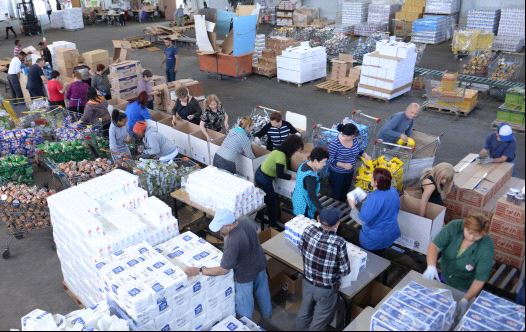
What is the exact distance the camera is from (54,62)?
1584cm

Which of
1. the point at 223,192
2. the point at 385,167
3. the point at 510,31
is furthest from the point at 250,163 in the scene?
the point at 510,31

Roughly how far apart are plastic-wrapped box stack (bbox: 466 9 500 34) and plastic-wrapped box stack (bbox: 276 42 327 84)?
310 inches

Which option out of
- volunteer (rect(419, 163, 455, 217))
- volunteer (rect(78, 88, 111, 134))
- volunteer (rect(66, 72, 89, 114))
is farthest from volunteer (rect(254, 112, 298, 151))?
volunteer (rect(66, 72, 89, 114))

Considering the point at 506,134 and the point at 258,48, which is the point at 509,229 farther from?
the point at 258,48

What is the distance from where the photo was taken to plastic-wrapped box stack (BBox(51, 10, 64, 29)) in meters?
29.6

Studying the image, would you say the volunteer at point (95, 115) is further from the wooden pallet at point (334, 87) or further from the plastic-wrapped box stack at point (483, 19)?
the plastic-wrapped box stack at point (483, 19)

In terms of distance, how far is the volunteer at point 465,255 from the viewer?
4348 mm

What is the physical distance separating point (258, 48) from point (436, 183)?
12.4 m

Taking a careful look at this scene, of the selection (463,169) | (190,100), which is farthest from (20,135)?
(463,169)

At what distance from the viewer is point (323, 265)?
4691mm

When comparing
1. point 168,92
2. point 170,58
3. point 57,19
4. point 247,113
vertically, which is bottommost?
point 247,113

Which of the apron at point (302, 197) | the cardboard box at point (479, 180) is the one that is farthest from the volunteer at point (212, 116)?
A: the cardboard box at point (479, 180)

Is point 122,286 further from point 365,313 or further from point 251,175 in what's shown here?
point 251,175

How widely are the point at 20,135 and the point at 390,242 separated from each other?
310 inches
